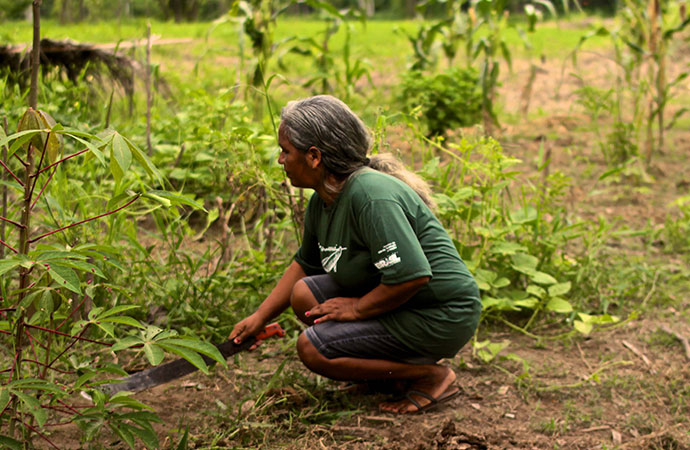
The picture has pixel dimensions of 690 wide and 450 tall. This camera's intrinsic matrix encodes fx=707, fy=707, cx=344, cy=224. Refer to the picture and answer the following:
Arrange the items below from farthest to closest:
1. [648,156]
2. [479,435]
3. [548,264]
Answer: [648,156], [548,264], [479,435]

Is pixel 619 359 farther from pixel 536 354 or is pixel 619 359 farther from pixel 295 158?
pixel 295 158

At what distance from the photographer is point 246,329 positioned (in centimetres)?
257

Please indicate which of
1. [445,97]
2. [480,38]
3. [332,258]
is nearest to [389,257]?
[332,258]

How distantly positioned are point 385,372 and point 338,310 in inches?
Answer: 11.3

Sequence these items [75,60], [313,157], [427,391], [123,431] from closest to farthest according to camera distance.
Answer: [123,431] → [313,157] → [427,391] → [75,60]

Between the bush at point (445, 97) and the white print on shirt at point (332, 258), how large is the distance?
2557 mm

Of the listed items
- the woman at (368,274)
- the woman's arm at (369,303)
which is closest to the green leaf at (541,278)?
the woman at (368,274)

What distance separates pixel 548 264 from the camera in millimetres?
3508

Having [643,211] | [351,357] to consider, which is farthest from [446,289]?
[643,211]

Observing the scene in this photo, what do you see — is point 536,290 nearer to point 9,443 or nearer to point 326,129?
point 326,129

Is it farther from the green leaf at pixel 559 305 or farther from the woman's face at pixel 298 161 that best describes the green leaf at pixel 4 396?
the green leaf at pixel 559 305

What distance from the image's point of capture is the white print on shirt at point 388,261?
2254mm

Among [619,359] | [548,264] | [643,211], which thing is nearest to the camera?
[619,359]

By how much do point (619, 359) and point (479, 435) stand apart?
3.29 ft
